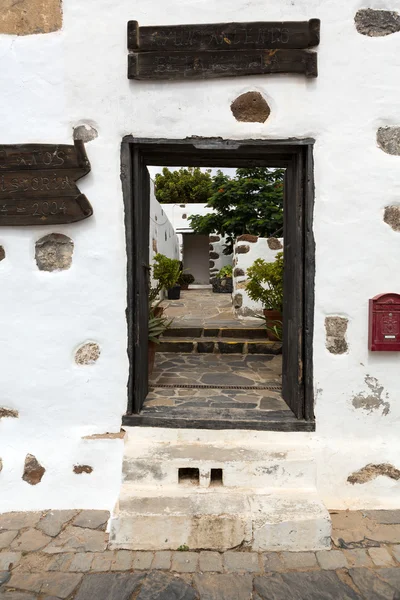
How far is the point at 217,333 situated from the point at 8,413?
2.90 meters

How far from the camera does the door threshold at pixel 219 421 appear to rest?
2523mm

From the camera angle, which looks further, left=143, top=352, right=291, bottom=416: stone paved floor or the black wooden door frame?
left=143, top=352, right=291, bottom=416: stone paved floor

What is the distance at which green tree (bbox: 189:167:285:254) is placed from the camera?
29.4 feet

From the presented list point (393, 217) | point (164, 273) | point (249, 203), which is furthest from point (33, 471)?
point (249, 203)

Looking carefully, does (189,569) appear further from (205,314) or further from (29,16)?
(205,314)

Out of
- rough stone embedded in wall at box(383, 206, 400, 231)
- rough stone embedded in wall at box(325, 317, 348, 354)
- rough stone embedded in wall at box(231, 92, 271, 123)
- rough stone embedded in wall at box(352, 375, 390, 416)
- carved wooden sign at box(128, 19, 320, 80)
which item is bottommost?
rough stone embedded in wall at box(352, 375, 390, 416)

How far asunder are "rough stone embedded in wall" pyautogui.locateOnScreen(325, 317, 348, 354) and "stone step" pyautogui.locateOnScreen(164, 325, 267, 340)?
8.21 ft

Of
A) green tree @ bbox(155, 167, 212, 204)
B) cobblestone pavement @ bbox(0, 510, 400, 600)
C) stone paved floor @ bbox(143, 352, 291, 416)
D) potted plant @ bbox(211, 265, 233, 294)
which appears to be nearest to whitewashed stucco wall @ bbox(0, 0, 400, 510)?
cobblestone pavement @ bbox(0, 510, 400, 600)

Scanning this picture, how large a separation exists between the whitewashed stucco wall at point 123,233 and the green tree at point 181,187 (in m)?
14.3

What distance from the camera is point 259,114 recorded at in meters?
2.47

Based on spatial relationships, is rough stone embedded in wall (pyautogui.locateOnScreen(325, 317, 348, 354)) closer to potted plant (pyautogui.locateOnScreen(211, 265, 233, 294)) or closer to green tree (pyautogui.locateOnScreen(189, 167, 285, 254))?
green tree (pyautogui.locateOnScreen(189, 167, 285, 254))

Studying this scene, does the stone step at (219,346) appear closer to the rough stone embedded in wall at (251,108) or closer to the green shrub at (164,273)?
the green shrub at (164,273)

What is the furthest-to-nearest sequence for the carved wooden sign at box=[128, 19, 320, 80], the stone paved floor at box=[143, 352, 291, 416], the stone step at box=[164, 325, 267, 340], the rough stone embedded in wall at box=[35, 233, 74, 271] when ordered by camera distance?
1. the stone step at box=[164, 325, 267, 340]
2. the stone paved floor at box=[143, 352, 291, 416]
3. the rough stone embedded in wall at box=[35, 233, 74, 271]
4. the carved wooden sign at box=[128, 19, 320, 80]

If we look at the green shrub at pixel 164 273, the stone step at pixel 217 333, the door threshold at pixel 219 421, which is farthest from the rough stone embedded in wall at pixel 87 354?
the stone step at pixel 217 333
